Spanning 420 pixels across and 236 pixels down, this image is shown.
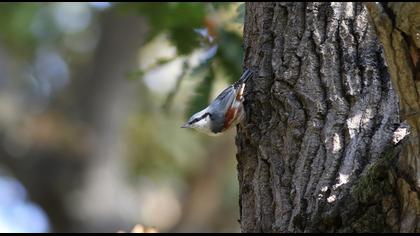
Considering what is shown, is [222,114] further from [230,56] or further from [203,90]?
[230,56]

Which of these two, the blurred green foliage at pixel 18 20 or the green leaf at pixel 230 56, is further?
the blurred green foliage at pixel 18 20

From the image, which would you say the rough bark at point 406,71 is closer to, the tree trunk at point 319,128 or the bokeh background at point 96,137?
the tree trunk at point 319,128

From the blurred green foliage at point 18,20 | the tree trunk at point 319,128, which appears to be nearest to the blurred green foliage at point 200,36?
the tree trunk at point 319,128

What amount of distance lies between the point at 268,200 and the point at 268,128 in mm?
293

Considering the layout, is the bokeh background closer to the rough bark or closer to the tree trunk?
the tree trunk

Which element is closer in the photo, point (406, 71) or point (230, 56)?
point (406, 71)

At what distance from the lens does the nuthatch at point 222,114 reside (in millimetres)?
3336

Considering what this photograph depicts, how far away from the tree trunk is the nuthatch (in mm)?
234

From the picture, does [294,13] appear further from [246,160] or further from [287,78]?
[246,160]

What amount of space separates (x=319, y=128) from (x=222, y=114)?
4.35ft

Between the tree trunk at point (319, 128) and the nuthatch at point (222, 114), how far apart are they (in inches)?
9.2

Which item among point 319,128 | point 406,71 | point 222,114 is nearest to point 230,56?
point 222,114

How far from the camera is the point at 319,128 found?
272 centimetres

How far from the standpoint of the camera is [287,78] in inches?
114
